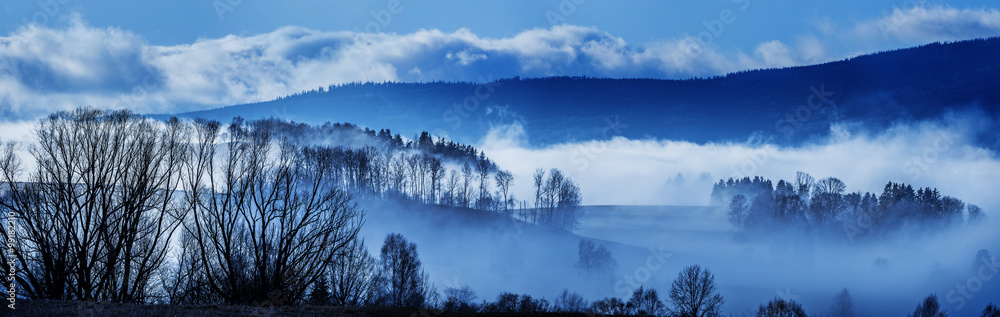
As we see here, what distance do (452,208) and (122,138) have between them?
89191 mm

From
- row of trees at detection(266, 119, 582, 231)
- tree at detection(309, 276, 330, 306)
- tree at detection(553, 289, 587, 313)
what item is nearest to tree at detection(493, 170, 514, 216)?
row of trees at detection(266, 119, 582, 231)

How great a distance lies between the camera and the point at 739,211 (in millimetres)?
155250

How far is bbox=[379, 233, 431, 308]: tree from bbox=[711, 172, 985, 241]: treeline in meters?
88.5

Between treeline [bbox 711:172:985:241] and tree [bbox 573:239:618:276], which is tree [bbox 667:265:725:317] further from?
treeline [bbox 711:172:985:241]

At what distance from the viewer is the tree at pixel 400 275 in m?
65.8

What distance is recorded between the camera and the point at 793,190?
542 ft

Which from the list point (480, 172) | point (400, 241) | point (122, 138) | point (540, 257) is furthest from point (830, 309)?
point (122, 138)

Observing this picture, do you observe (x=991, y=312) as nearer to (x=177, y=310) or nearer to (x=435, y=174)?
(x=435, y=174)

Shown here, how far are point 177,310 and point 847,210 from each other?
152 metres

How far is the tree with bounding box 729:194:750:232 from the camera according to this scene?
504ft

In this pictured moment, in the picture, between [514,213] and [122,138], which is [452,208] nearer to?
[514,213]

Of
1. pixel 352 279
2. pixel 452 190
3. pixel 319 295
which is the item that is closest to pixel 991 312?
pixel 352 279

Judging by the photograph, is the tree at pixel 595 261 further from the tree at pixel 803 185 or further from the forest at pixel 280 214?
the tree at pixel 803 185

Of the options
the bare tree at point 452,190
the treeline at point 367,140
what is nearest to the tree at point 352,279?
the bare tree at point 452,190
